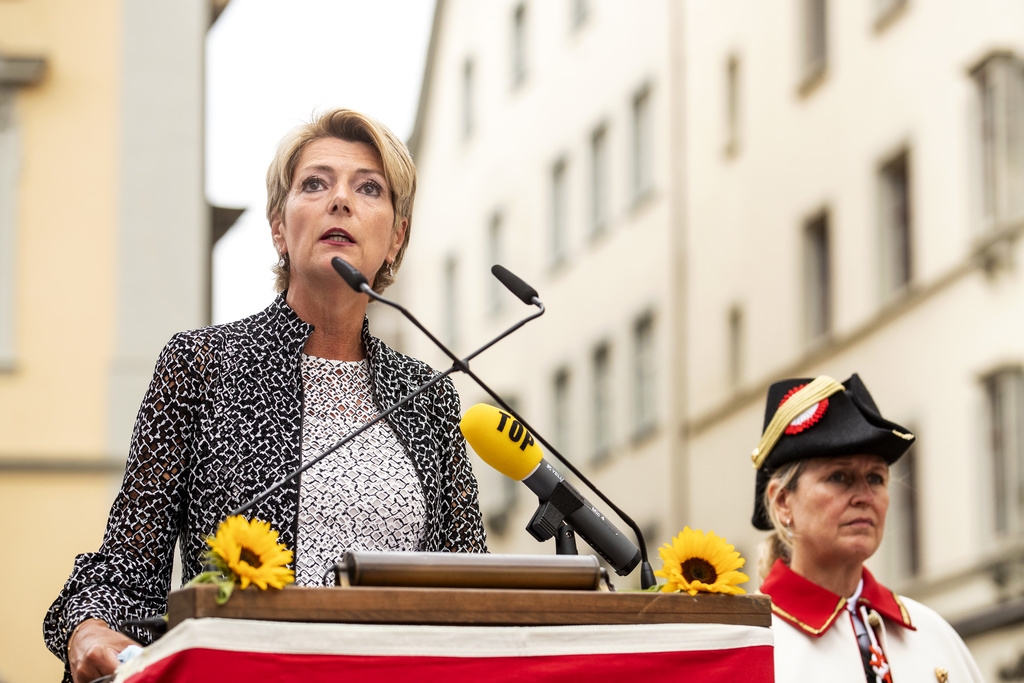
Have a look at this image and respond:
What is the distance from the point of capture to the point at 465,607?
287cm

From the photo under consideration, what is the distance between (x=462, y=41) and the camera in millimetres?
41688

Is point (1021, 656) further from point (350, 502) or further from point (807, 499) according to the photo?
point (350, 502)

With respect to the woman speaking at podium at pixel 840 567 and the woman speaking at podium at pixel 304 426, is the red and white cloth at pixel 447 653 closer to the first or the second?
the woman speaking at podium at pixel 304 426

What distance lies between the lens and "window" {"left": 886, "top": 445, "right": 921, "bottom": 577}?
21422mm

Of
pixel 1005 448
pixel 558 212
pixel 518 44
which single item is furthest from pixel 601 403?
pixel 1005 448

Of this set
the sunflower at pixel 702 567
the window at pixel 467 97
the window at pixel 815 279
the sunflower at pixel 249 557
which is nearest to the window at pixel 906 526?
the window at pixel 815 279

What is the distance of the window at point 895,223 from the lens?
22.5 meters

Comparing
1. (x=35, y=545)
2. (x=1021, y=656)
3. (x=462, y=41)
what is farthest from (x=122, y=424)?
(x=462, y=41)

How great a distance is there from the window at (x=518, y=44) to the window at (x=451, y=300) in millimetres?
5013

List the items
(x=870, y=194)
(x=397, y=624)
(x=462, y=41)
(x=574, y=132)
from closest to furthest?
(x=397, y=624) < (x=870, y=194) < (x=574, y=132) < (x=462, y=41)

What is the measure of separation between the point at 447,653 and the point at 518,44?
35.8m

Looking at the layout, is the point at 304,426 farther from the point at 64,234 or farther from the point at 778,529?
the point at 64,234

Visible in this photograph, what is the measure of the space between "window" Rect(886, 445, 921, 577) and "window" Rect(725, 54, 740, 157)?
7122mm

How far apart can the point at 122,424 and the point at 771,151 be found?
13223mm
